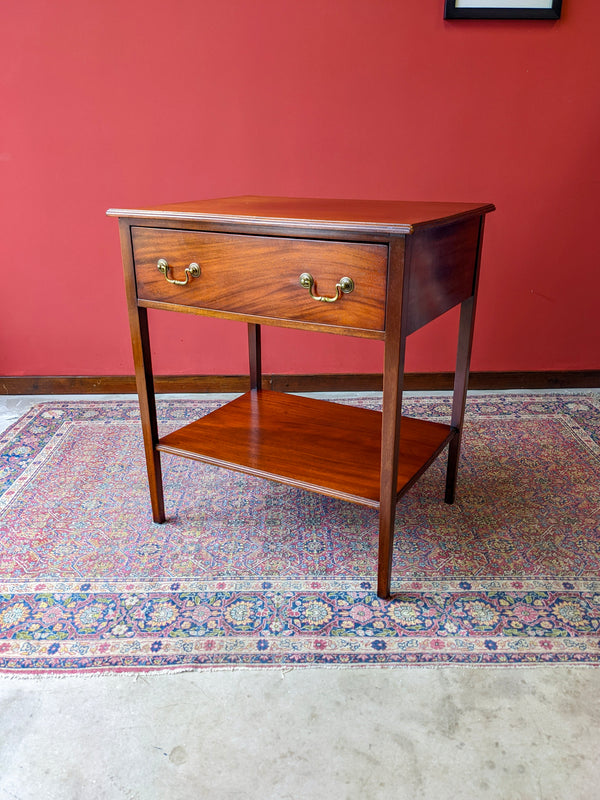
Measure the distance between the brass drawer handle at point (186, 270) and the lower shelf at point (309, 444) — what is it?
0.53m

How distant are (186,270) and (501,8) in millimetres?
1931

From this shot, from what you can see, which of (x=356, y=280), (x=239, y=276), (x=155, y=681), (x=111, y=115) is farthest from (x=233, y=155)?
(x=155, y=681)

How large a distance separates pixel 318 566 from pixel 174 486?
0.71m

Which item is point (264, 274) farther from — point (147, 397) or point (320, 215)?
point (147, 397)

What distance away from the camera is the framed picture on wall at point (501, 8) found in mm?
2543

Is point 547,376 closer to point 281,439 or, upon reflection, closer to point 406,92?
point 406,92

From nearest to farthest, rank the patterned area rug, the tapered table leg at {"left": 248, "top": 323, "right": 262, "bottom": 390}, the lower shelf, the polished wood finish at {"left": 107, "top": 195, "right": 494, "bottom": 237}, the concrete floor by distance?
the concrete floor
the polished wood finish at {"left": 107, "top": 195, "right": 494, "bottom": 237}
the patterned area rug
the lower shelf
the tapered table leg at {"left": 248, "top": 323, "right": 262, "bottom": 390}

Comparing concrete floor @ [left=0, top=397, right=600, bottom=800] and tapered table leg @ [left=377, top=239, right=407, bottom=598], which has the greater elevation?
tapered table leg @ [left=377, top=239, right=407, bottom=598]

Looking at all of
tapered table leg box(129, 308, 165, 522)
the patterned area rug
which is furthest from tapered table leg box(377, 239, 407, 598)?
tapered table leg box(129, 308, 165, 522)

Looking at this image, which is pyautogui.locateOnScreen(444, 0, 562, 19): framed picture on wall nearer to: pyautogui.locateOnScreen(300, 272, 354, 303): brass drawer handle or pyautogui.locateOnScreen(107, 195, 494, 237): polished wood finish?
pyautogui.locateOnScreen(107, 195, 494, 237): polished wood finish

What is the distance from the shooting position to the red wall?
260cm

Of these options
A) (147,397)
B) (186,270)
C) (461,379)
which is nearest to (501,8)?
(461,379)

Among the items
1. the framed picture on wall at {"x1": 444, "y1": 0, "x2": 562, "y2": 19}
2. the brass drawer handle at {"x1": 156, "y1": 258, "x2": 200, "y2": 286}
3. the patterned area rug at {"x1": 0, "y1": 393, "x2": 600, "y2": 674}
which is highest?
the framed picture on wall at {"x1": 444, "y1": 0, "x2": 562, "y2": 19}

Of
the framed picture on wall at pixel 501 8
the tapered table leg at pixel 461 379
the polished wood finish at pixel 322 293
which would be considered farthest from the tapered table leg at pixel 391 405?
the framed picture on wall at pixel 501 8
